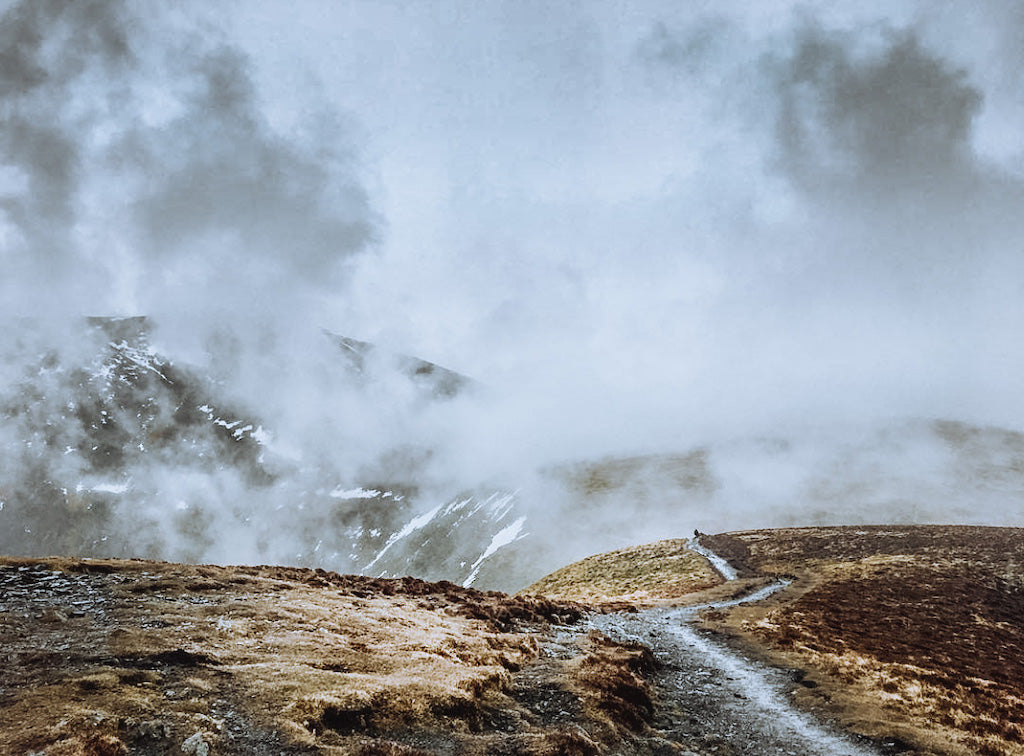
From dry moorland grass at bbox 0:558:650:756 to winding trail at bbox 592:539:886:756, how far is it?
1635mm

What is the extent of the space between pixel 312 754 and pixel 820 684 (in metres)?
20.4

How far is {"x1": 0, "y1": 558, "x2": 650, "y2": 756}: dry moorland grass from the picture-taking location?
12.7 meters

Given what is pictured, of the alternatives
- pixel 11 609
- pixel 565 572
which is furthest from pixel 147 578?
pixel 565 572

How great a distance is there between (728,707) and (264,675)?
1620 centimetres

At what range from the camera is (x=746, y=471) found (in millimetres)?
167500

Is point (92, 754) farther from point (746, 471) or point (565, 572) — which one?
point (746, 471)

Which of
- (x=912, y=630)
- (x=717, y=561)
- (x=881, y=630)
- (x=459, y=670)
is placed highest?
(x=717, y=561)


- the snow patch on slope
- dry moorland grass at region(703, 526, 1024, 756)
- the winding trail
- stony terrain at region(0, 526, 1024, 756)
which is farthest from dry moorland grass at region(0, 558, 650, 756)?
the snow patch on slope

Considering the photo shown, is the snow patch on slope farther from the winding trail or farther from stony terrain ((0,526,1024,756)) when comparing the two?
the winding trail

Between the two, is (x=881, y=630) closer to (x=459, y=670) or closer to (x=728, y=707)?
(x=728, y=707)

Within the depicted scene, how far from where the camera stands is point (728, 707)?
20094 mm

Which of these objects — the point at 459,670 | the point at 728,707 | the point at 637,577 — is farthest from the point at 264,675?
the point at 637,577

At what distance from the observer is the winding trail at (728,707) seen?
1661cm

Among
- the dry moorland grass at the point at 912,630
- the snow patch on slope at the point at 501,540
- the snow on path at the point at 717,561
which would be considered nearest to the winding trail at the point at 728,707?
the dry moorland grass at the point at 912,630
